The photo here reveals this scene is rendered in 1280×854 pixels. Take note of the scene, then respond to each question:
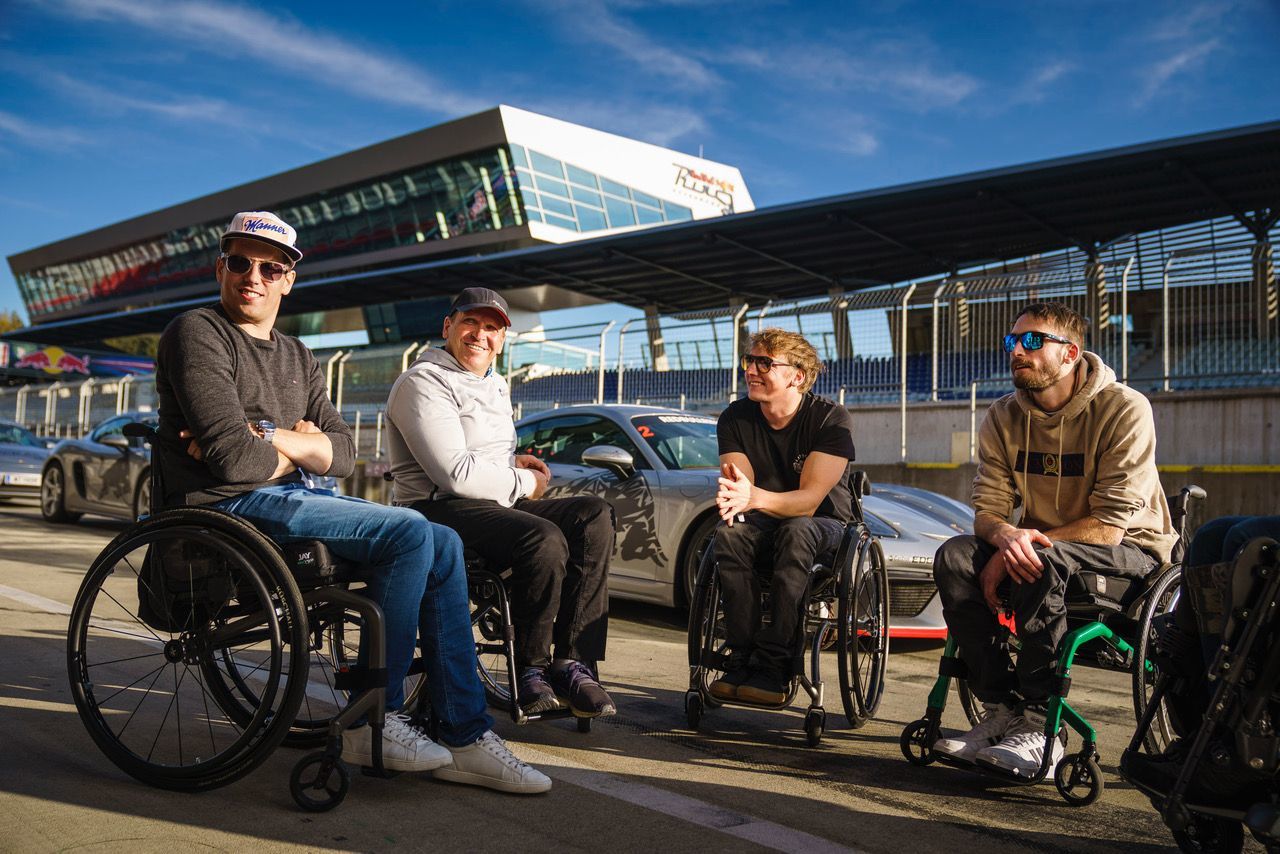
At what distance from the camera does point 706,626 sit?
4.31 m

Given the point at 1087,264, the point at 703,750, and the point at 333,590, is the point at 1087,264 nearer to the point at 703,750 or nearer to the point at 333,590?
the point at 703,750

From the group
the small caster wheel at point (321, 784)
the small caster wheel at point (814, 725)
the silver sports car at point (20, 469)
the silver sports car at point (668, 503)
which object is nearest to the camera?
the small caster wheel at point (321, 784)

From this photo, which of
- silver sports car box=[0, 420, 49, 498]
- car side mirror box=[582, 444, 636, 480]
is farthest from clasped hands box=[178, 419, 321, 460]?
silver sports car box=[0, 420, 49, 498]

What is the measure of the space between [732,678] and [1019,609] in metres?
1.11

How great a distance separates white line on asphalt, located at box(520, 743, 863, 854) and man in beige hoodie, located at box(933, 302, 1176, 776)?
0.84 meters

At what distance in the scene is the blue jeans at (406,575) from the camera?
3.26 metres

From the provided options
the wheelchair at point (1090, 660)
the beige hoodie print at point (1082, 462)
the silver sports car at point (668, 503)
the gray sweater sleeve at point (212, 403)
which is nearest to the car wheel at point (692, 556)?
the silver sports car at point (668, 503)

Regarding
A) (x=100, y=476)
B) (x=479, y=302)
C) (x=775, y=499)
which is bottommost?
(x=100, y=476)

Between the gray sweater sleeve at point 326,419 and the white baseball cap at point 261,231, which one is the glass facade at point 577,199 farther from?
the white baseball cap at point 261,231

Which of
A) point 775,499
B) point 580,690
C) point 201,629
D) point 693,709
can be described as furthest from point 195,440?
point 775,499

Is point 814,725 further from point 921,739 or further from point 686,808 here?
point 686,808

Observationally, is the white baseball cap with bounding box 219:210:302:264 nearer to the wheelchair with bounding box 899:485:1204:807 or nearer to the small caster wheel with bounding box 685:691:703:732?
the small caster wheel with bounding box 685:691:703:732

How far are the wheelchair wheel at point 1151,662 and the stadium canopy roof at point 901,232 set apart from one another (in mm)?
16312

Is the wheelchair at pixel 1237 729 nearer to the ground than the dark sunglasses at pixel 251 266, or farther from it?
nearer to the ground
